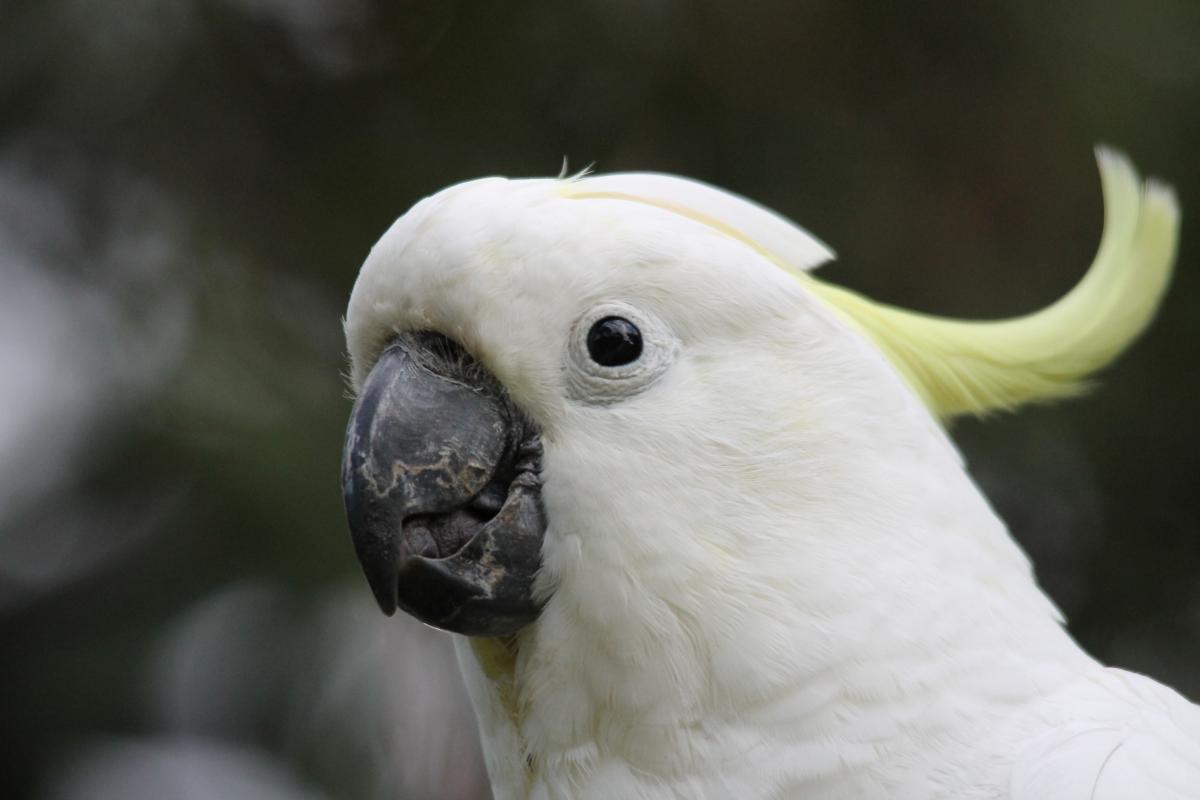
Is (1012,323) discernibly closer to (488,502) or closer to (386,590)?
(488,502)

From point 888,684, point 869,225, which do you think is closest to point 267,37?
point 869,225

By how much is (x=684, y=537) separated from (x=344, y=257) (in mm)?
1849

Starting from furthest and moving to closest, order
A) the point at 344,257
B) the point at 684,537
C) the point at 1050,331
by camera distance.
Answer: the point at 344,257 → the point at 1050,331 → the point at 684,537

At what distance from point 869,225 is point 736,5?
63 centimetres

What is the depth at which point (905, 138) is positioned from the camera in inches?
125

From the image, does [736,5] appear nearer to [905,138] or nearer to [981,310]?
[905,138]

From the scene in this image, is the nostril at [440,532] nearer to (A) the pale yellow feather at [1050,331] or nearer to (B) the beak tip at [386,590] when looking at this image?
(B) the beak tip at [386,590]

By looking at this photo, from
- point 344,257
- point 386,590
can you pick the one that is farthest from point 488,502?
point 344,257

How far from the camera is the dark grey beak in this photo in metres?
1.47

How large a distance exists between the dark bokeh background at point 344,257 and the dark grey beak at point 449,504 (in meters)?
1.53

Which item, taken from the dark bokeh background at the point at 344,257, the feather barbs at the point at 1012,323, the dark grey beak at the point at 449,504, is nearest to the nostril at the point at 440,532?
the dark grey beak at the point at 449,504

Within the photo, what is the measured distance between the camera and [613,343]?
58.8 inches

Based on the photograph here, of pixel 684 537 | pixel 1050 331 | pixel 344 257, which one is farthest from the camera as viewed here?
pixel 344 257

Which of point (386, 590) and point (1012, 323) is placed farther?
point (1012, 323)
